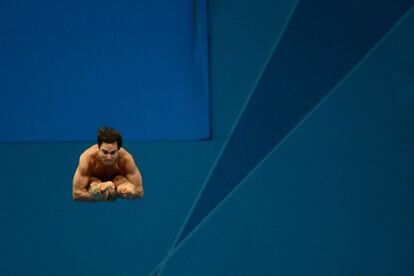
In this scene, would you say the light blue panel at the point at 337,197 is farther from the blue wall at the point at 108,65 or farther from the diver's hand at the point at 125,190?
the diver's hand at the point at 125,190

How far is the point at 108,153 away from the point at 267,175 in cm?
128

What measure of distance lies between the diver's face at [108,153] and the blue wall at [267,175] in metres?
1.08

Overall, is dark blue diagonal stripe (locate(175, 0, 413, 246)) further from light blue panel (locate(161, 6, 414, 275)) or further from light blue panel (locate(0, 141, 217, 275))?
light blue panel (locate(0, 141, 217, 275))

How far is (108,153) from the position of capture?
7.18 ft

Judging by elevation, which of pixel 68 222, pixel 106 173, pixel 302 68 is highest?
pixel 302 68

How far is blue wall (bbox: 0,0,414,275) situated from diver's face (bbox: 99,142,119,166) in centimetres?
108

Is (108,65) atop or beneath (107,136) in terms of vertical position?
atop

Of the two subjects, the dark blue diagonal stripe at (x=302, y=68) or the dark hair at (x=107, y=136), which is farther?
the dark blue diagonal stripe at (x=302, y=68)

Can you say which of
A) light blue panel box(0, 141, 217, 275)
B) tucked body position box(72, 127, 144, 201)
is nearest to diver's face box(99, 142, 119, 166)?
tucked body position box(72, 127, 144, 201)

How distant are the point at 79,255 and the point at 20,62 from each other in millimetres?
860

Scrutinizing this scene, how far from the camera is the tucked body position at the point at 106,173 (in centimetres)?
219

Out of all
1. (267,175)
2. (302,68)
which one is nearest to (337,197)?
(267,175)

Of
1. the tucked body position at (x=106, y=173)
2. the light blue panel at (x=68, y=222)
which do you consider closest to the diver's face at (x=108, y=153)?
the tucked body position at (x=106, y=173)

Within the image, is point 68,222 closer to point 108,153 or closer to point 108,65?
point 108,65
